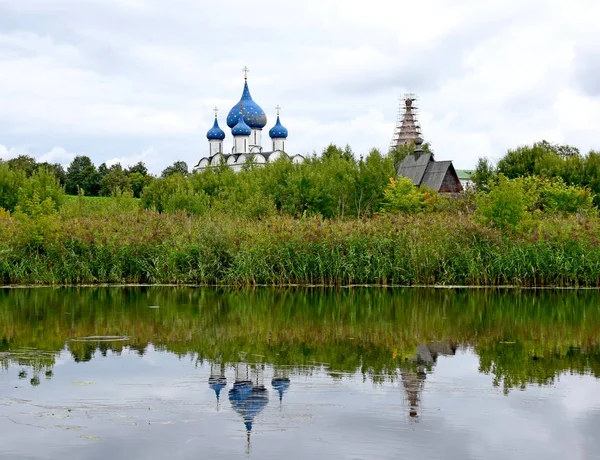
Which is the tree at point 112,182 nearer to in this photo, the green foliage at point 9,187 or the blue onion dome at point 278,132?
the blue onion dome at point 278,132

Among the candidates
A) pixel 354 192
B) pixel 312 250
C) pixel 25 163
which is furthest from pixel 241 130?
pixel 312 250

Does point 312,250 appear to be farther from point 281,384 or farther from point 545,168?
point 545,168

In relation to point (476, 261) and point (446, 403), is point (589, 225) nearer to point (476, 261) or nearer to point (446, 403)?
point (476, 261)

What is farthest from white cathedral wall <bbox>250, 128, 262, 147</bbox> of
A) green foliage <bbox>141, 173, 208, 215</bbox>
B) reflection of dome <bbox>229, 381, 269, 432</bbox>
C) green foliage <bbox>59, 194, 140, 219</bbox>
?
reflection of dome <bbox>229, 381, 269, 432</bbox>

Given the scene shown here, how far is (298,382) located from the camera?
30.1ft

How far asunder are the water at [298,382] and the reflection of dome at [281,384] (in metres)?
0.02

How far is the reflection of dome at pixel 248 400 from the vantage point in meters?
7.81

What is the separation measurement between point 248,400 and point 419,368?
274 cm

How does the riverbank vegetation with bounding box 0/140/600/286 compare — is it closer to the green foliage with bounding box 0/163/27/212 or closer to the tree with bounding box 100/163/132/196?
the green foliage with bounding box 0/163/27/212

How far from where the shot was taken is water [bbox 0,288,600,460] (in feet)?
22.5

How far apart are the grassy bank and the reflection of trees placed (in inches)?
51.3

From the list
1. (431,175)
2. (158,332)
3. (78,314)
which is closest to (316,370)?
(158,332)

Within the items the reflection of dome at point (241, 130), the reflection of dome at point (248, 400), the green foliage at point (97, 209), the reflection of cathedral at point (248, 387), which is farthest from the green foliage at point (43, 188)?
the reflection of dome at point (241, 130)

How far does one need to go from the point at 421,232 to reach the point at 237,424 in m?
15.5
